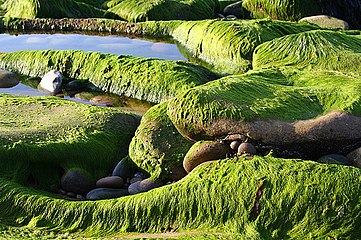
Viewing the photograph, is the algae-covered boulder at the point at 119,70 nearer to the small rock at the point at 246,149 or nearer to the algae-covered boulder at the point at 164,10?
the small rock at the point at 246,149

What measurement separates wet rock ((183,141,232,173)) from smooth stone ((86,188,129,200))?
0.58m

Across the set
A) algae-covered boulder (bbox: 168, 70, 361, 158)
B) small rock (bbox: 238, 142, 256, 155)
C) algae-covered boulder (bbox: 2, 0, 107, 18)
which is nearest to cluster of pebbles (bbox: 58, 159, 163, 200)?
algae-covered boulder (bbox: 168, 70, 361, 158)

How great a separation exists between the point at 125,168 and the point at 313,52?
342 centimetres

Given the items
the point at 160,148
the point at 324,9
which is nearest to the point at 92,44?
the point at 324,9

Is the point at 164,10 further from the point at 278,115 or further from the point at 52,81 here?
the point at 278,115

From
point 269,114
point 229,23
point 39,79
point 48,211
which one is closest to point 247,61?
point 229,23

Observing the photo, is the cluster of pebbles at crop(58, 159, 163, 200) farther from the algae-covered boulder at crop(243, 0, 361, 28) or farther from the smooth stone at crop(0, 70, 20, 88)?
the algae-covered boulder at crop(243, 0, 361, 28)

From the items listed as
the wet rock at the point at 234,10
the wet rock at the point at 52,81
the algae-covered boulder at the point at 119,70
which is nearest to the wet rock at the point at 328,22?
the wet rock at the point at 234,10

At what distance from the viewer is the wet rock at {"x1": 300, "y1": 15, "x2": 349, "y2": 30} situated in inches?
420

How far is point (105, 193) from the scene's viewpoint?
485 centimetres

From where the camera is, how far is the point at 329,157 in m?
4.77

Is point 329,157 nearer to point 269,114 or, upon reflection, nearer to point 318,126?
point 318,126

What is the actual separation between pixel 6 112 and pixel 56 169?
122 centimetres

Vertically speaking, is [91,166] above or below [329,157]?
below
